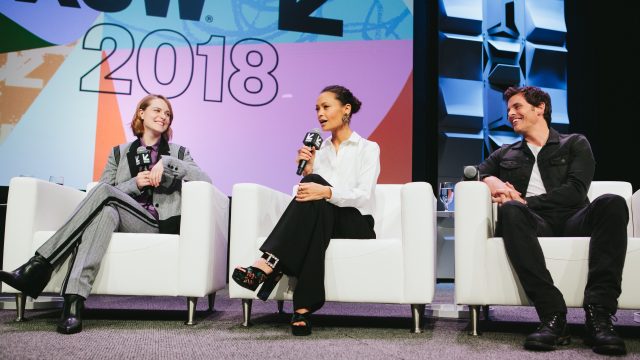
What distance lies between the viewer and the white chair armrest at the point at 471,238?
2354 mm

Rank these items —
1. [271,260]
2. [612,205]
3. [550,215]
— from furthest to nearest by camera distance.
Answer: [550,215]
[271,260]
[612,205]

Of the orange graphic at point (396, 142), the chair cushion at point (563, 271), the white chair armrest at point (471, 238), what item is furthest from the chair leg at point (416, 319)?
the orange graphic at point (396, 142)

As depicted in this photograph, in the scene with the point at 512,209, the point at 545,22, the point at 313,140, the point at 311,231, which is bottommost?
the point at 311,231

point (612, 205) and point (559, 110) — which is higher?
point (559, 110)

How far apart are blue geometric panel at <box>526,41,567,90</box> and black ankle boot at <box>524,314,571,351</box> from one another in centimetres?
330

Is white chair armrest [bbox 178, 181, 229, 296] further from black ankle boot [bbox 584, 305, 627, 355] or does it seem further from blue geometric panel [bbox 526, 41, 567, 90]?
blue geometric panel [bbox 526, 41, 567, 90]

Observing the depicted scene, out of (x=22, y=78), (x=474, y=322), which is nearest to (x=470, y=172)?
(x=474, y=322)

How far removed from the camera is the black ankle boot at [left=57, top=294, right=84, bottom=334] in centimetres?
220

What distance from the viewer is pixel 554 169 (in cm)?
261

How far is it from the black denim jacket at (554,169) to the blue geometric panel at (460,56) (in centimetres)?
211

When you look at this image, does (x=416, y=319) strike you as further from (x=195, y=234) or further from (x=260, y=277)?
(x=195, y=234)

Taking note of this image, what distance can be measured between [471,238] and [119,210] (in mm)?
1520

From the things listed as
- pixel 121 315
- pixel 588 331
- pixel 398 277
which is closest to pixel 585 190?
pixel 588 331

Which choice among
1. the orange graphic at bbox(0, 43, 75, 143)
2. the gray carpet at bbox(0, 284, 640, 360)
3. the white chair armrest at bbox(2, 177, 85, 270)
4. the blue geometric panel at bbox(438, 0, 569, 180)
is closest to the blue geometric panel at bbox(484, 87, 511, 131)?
the blue geometric panel at bbox(438, 0, 569, 180)
